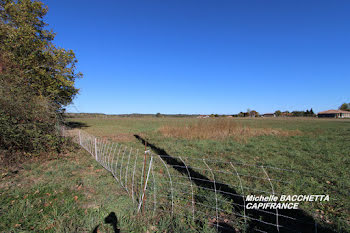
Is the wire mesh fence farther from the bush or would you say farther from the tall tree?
the tall tree

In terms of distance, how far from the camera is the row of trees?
579 centimetres

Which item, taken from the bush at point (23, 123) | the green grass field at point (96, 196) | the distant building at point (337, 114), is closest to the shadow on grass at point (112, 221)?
the green grass field at point (96, 196)

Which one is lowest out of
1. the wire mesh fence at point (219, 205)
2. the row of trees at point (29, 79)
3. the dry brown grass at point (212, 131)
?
the wire mesh fence at point (219, 205)

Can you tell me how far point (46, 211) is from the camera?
9.73 feet

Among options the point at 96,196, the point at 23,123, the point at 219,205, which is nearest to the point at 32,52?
the point at 23,123

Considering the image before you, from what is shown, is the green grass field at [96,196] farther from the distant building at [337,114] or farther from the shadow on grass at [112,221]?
the distant building at [337,114]

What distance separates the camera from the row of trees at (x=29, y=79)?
228 inches

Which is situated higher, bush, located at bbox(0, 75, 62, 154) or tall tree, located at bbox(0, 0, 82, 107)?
tall tree, located at bbox(0, 0, 82, 107)

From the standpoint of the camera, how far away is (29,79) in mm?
10484

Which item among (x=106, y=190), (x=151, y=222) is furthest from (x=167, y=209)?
(x=106, y=190)

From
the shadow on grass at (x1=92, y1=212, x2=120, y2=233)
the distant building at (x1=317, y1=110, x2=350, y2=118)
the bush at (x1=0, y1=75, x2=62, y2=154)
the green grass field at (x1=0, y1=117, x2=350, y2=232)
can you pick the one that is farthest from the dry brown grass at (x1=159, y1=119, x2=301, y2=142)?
the distant building at (x1=317, y1=110, x2=350, y2=118)

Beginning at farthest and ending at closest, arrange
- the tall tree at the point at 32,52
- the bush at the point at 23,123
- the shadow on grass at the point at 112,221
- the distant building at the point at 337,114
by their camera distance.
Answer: the distant building at the point at 337,114, the tall tree at the point at 32,52, the bush at the point at 23,123, the shadow on grass at the point at 112,221

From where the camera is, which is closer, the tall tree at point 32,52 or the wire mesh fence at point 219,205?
the wire mesh fence at point 219,205

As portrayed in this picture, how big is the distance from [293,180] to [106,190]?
5.27 meters
